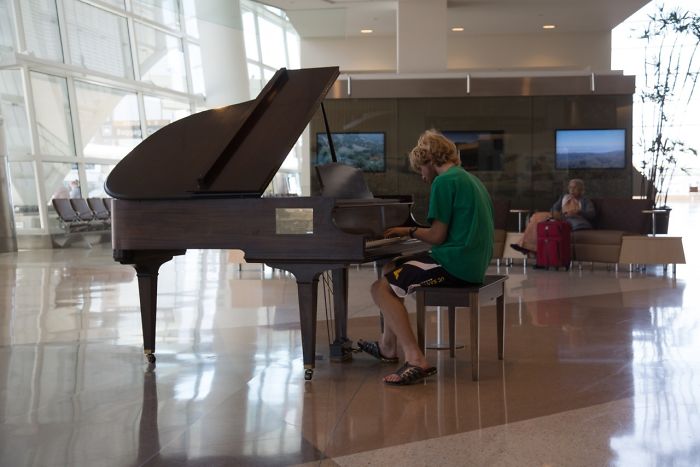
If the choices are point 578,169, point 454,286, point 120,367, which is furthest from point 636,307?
point 578,169

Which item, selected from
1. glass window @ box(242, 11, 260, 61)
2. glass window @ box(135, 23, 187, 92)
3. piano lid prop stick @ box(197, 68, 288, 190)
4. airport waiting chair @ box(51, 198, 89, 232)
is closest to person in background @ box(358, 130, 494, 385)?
piano lid prop stick @ box(197, 68, 288, 190)

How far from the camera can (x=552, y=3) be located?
13641 millimetres

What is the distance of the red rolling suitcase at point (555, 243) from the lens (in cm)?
970

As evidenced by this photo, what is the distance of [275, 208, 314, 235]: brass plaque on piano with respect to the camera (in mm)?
3828

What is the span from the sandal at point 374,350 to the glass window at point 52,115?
1090cm

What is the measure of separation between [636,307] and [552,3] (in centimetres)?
818

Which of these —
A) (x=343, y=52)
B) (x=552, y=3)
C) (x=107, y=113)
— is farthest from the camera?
(x=343, y=52)

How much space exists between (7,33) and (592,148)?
9124 mm

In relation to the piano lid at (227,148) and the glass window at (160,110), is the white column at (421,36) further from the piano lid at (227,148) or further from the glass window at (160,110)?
the piano lid at (227,148)

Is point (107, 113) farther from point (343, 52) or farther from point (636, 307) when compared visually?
point (636, 307)

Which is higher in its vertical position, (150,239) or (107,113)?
(107,113)

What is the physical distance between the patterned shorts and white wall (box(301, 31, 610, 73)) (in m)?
12.4

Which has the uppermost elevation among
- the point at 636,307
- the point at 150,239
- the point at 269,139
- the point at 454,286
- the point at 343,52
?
the point at 343,52

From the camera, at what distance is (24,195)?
14.0 m
